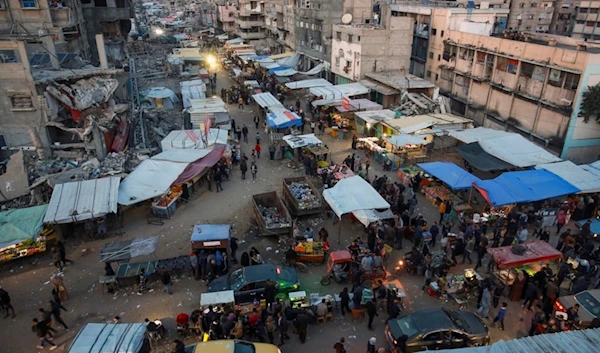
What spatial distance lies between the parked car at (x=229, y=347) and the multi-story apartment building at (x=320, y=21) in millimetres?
32930

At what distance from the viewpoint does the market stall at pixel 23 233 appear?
13320 mm

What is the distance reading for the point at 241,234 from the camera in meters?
15.9

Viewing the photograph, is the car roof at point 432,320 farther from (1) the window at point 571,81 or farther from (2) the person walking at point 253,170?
(1) the window at point 571,81

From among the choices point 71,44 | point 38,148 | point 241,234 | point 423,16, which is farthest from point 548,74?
point 71,44

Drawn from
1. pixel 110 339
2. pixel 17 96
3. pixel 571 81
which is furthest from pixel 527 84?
pixel 17 96

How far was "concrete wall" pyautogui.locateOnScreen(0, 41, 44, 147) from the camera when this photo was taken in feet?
62.3

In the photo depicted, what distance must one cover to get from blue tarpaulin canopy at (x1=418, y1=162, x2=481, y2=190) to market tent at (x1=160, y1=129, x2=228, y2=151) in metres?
10.7

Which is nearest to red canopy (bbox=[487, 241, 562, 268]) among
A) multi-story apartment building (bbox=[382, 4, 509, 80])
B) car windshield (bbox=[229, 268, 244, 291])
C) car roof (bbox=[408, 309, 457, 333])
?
car roof (bbox=[408, 309, 457, 333])

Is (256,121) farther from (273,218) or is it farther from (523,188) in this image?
(523,188)

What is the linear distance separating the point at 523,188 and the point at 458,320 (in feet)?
25.8

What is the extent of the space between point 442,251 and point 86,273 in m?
11.9

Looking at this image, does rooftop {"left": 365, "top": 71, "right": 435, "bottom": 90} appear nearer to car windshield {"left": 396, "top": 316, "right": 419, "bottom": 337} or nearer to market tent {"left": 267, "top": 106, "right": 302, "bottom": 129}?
market tent {"left": 267, "top": 106, "right": 302, "bottom": 129}

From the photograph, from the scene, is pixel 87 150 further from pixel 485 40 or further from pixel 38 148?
pixel 485 40

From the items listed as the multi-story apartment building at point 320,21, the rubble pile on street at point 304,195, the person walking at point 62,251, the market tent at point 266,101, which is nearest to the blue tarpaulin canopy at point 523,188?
the rubble pile on street at point 304,195
